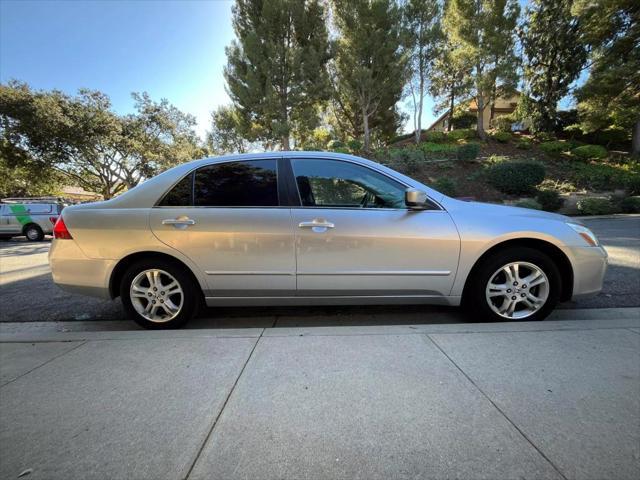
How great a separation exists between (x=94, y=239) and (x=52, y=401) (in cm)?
144

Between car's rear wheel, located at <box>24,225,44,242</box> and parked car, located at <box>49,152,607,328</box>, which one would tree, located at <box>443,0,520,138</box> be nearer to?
parked car, located at <box>49,152,607,328</box>

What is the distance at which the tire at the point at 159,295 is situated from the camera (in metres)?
2.87

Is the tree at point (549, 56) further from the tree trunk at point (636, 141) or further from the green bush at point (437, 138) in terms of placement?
the green bush at point (437, 138)

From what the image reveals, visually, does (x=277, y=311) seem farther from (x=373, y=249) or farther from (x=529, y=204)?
(x=529, y=204)

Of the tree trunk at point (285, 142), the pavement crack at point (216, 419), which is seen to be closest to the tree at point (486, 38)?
the tree trunk at point (285, 142)

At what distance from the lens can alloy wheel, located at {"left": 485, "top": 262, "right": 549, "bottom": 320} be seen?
110 inches

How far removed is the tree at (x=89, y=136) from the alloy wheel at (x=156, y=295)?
23.4 metres

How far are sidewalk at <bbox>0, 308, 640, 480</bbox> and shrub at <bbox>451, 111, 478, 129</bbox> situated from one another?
28235 millimetres

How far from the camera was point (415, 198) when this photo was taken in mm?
2680

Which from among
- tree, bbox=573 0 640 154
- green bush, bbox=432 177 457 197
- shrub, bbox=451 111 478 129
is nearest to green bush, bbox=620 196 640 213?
green bush, bbox=432 177 457 197

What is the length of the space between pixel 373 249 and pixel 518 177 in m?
14.2

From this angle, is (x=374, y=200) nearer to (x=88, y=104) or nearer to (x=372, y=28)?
(x=372, y=28)

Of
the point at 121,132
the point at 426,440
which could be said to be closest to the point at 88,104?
the point at 121,132

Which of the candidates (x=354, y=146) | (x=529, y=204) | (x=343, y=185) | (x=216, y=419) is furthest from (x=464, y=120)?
(x=216, y=419)
